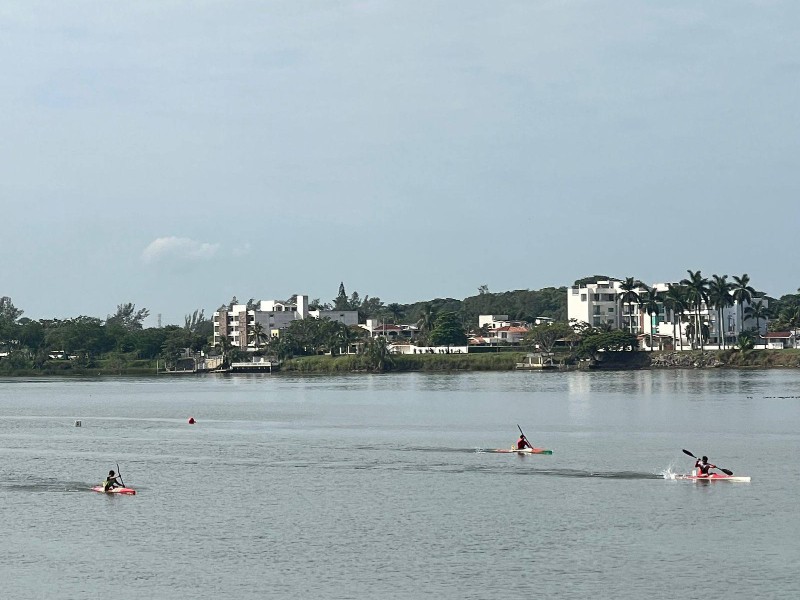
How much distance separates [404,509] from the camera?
47.5 m

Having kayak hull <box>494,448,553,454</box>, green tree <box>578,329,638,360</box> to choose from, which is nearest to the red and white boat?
kayak hull <box>494,448,553,454</box>

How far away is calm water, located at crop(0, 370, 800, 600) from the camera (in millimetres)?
35719

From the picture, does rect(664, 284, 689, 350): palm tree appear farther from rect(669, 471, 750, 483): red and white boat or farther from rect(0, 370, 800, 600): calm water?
rect(669, 471, 750, 483): red and white boat

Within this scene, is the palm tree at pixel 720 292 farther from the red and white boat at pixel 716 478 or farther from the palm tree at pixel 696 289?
the red and white boat at pixel 716 478

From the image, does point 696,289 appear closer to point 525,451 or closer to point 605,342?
point 605,342

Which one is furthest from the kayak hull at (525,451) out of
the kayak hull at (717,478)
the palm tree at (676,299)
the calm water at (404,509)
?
the palm tree at (676,299)

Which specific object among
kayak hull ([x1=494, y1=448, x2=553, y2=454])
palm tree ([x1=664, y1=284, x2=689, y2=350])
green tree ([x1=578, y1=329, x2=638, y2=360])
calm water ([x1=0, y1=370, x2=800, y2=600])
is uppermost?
palm tree ([x1=664, y1=284, x2=689, y2=350])

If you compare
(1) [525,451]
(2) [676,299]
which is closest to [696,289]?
(2) [676,299]

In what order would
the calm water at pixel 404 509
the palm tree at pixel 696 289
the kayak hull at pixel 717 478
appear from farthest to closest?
the palm tree at pixel 696 289 < the kayak hull at pixel 717 478 < the calm water at pixel 404 509

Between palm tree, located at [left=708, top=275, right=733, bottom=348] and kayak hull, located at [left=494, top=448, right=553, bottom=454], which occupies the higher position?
palm tree, located at [left=708, top=275, right=733, bottom=348]

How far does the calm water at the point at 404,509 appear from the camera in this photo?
1406 inches

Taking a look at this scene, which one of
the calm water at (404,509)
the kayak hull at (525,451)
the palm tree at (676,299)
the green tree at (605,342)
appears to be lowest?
the calm water at (404,509)

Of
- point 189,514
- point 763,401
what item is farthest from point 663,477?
point 763,401

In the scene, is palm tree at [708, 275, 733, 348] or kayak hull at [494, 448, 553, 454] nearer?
kayak hull at [494, 448, 553, 454]
